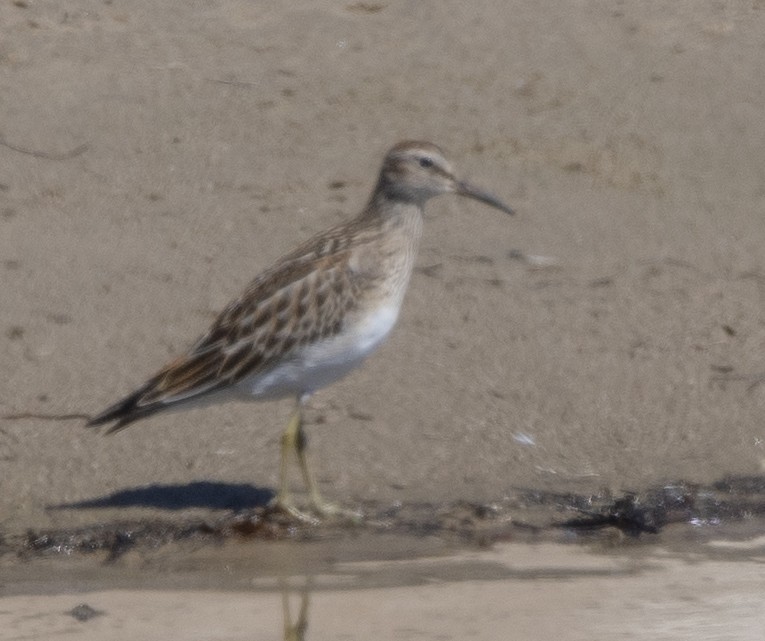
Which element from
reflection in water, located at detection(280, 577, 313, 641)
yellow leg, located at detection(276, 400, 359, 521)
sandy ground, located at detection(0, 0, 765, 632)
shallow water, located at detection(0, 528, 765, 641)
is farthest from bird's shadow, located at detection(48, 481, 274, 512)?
reflection in water, located at detection(280, 577, 313, 641)

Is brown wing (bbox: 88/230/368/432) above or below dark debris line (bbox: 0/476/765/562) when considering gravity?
above

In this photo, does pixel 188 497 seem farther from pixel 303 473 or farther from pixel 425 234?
pixel 425 234

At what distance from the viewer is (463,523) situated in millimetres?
7297

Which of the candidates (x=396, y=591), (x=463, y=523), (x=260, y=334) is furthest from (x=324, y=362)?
(x=396, y=591)

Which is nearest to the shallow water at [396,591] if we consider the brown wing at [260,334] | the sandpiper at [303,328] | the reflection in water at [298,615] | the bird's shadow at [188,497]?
the reflection in water at [298,615]

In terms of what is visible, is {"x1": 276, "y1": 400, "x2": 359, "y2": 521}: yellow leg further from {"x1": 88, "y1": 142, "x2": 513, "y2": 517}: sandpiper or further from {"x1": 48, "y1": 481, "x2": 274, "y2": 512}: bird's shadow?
{"x1": 48, "y1": 481, "x2": 274, "y2": 512}: bird's shadow

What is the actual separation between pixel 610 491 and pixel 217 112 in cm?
379

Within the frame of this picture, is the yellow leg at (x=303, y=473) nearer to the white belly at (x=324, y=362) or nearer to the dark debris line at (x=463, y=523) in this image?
the dark debris line at (x=463, y=523)

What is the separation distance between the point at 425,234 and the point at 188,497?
8.23 feet

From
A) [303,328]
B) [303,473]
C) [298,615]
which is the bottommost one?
[298,615]

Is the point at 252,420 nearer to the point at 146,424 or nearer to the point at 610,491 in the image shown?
the point at 146,424

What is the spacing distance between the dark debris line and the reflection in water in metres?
0.50

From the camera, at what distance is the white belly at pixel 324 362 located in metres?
7.14

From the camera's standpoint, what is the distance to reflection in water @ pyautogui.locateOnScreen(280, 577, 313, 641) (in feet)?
21.0
